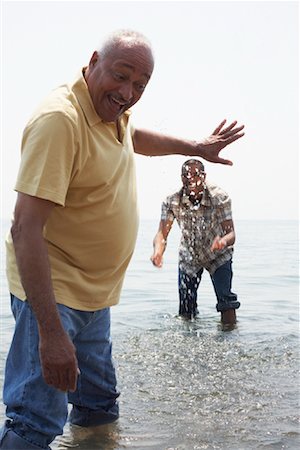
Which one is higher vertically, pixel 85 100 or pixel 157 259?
pixel 85 100

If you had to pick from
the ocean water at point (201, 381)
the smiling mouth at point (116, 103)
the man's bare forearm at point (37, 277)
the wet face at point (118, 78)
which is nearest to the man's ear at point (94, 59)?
the wet face at point (118, 78)

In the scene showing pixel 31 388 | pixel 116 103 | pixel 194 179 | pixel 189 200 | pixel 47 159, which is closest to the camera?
pixel 47 159

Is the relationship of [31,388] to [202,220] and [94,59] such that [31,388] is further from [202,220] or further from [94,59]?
[202,220]

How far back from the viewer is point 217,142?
4.17 m

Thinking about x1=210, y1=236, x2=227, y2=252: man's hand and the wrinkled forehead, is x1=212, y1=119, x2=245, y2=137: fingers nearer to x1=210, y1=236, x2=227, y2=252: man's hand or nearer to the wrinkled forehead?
the wrinkled forehead

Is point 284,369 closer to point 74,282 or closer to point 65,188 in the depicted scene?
point 74,282

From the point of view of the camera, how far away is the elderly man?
2.92 meters

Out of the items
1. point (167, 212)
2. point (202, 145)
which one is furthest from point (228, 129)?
point (167, 212)

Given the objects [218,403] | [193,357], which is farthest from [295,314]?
[218,403]

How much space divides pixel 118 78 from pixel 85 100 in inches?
6.9

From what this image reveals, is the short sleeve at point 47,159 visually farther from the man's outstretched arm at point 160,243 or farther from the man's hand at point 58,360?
the man's outstretched arm at point 160,243

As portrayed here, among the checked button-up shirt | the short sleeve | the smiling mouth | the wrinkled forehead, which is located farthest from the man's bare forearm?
the checked button-up shirt

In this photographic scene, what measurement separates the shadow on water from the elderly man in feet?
3.87

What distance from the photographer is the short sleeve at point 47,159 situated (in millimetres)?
2900
